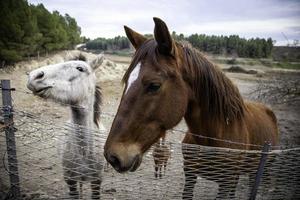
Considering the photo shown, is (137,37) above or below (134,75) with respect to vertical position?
above

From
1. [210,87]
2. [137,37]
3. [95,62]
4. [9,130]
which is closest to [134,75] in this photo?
[137,37]

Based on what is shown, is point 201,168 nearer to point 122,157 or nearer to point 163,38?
point 122,157

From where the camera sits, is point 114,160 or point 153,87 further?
point 153,87

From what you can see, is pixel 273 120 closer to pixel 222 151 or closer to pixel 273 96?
pixel 222 151

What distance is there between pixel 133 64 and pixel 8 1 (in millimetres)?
22966

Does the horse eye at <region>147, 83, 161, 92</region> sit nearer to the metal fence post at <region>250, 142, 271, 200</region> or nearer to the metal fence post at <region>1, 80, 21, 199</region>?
the metal fence post at <region>250, 142, 271, 200</region>

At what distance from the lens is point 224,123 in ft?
7.95

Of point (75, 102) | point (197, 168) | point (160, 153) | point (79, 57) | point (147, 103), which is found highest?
point (79, 57)

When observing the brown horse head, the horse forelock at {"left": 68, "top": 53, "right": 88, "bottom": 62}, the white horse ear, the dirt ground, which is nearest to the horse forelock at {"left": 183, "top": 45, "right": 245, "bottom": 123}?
the brown horse head

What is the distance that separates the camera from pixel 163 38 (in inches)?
72.2

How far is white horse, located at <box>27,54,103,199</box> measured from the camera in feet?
10.2

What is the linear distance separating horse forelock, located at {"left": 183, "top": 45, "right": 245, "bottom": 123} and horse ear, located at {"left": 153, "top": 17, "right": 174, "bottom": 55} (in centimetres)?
23

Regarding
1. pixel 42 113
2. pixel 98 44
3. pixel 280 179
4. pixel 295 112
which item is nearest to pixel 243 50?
pixel 98 44

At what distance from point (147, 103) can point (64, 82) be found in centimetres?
187
